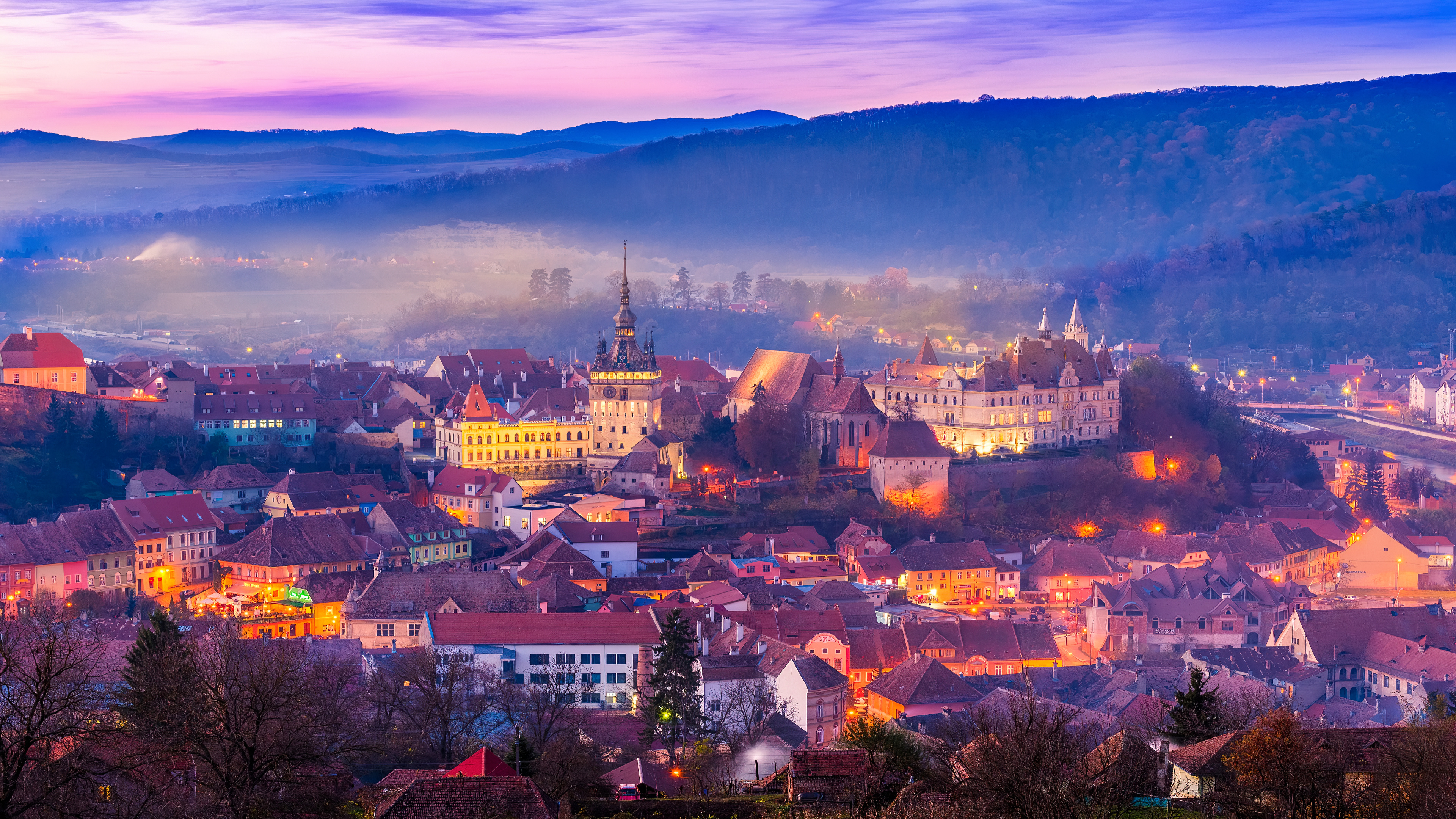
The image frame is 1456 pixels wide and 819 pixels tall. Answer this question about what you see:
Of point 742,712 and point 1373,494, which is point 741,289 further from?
point 742,712

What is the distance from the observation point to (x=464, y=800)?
21.3 m

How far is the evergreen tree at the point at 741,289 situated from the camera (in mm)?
168750

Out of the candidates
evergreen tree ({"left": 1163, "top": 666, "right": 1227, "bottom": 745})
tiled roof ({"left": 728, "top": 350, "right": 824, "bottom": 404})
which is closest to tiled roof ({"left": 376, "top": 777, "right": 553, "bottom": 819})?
evergreen tree ({"left": 1163, "top": 666, "right": 1227, "bottom": 745})

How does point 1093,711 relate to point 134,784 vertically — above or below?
below

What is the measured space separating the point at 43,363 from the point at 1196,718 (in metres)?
54.1

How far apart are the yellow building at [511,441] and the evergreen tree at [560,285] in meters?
84.8

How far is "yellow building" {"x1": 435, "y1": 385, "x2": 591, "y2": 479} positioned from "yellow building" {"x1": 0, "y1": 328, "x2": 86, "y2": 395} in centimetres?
1435

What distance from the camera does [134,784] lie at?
2314 cm

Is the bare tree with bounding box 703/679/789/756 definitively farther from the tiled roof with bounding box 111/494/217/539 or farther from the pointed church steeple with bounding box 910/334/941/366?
the pointed church steeple with bounding box 910/334/941/366

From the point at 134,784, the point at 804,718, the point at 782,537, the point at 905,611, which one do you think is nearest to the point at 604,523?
the point at 782,537

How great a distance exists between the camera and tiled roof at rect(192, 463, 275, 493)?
203ft

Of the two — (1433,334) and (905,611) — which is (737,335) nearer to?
(1433,334)

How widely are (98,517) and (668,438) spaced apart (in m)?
20.7

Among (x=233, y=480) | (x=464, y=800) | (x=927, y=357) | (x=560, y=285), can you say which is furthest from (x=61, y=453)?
(x=560, y=285)
